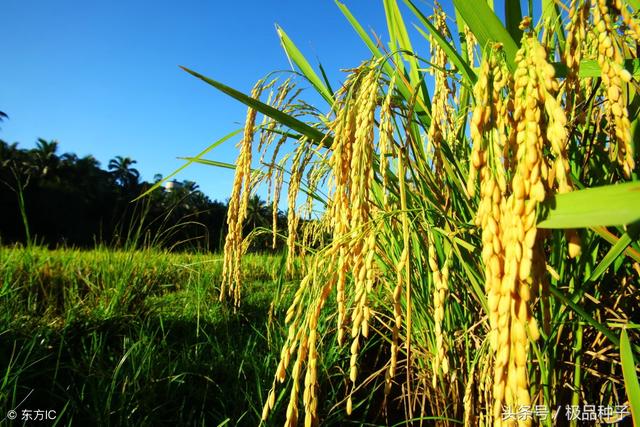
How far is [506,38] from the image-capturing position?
824 mm

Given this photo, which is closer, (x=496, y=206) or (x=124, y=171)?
(x=496, y=206)

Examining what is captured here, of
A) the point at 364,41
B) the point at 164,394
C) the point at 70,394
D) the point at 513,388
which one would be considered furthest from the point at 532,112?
the point at 70,394

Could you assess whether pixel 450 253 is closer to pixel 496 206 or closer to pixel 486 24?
pixel 496 206

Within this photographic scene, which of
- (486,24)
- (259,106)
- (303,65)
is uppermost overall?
(303,65)

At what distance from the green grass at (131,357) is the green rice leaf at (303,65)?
2.72 ft

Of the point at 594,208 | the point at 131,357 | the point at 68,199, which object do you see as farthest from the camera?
the point at 68,199

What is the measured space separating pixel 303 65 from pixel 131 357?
145 centimetres

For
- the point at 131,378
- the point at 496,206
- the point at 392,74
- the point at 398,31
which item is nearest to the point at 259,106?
the point at 392,74

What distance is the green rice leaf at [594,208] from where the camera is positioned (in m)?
0.51

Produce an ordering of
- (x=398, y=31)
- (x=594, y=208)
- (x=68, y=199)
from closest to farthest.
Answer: (x=594, y=208)
(x=398, y=31)
(x=68, y=199)

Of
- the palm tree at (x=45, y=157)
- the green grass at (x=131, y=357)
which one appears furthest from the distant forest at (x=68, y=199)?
the green grass at (x=131, y=357)

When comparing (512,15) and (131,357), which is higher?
(512,15)

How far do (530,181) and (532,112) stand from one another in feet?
0.33

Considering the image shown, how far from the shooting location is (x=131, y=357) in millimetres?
1772
